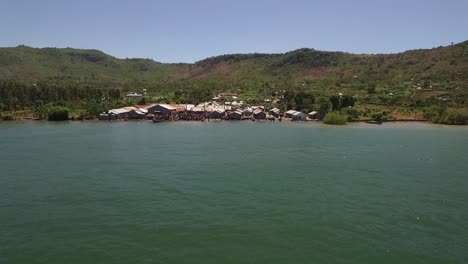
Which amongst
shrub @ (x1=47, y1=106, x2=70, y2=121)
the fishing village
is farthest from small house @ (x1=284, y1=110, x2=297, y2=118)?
shrub @ (x1=47, y1=106, x2=70, y2=121)

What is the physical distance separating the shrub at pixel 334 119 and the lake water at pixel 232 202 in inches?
999

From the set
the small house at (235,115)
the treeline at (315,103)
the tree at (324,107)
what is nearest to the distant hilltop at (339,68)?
the treeline at (315,103)

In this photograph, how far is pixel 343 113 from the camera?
274 ft

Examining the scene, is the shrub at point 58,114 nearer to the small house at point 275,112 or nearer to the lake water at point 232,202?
the lake water at point 232,202

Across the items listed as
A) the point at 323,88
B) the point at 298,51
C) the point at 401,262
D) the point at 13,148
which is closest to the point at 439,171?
the point at 401,262

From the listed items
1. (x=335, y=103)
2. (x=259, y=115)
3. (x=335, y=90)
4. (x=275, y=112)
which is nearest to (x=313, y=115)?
(x=335, y=103)

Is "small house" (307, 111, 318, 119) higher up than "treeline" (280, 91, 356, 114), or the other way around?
"treeline" (280, 91, 356, 114)

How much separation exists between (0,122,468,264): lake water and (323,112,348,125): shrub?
2538cm

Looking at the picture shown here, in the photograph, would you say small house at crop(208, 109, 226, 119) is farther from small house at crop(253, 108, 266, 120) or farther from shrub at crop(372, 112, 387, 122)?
shrub at crop(372, 112, 387, 122)

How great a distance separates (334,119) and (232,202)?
53.6m

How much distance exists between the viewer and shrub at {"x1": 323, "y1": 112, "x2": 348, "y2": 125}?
77.5 metres

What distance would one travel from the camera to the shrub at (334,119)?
254ft

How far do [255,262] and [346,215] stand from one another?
8368mm

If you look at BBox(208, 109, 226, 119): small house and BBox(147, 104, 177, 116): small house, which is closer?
BBox(147, 104, 177, 116): small house
